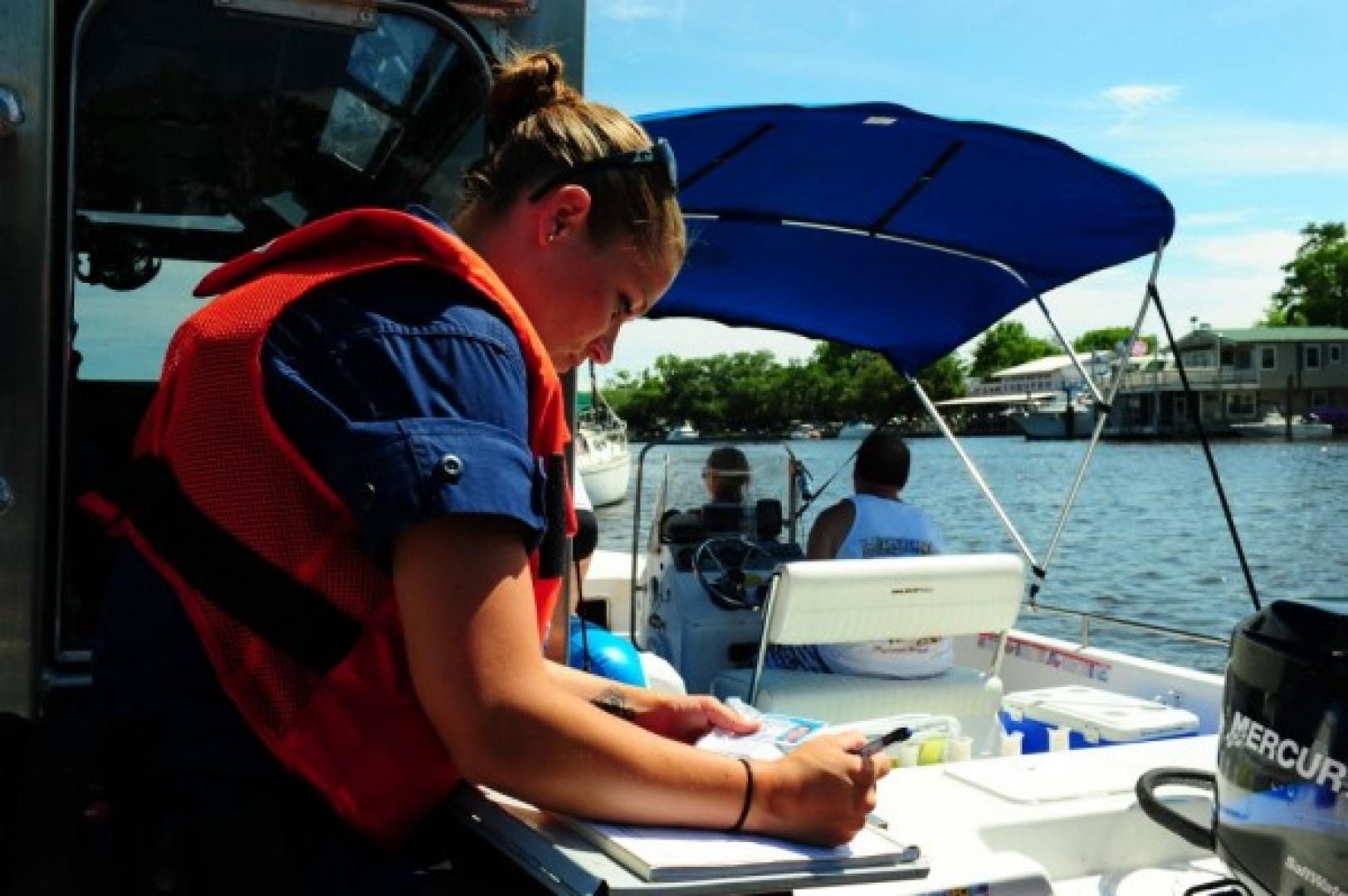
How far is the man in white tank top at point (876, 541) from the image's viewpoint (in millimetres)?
4582

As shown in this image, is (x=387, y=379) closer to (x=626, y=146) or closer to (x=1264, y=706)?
(x=626, y=146)

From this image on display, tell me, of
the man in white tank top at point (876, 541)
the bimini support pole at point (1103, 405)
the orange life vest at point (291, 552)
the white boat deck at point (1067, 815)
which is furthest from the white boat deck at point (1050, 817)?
the bimini support pole at point (1103, 405)

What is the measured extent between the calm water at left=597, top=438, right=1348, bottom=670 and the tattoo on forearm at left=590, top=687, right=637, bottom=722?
1.82m

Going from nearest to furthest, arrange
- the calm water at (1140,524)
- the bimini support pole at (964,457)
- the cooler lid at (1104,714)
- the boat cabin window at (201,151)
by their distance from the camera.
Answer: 1. the boat cabin window at (201,151)
2. the cooler lid at (1104,714)
3. the bimini support pole at (964,457)
4. the calm water at (1140,524)

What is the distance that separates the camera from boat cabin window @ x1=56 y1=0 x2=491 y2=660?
2.46m

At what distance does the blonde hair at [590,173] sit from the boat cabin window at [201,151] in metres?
0.98

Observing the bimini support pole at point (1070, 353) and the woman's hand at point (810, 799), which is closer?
the woman's hand at point (810, 799)

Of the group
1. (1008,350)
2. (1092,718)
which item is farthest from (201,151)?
(1008,350)

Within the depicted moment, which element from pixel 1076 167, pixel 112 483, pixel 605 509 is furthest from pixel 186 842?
pixel 605 509

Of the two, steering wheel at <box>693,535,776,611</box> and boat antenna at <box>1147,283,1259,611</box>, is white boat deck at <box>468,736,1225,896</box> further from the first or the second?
steering wheel at <box>693,535,776,611</box>

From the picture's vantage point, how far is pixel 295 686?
4.46ft

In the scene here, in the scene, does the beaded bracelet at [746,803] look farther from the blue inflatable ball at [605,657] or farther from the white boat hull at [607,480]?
the white boat hull at [607,480]

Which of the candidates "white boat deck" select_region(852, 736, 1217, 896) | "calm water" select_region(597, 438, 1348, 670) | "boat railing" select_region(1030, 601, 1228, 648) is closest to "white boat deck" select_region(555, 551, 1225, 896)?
"white boat deck" select_region(852, 736, 1217, 896)

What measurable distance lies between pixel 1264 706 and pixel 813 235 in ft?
14.7
